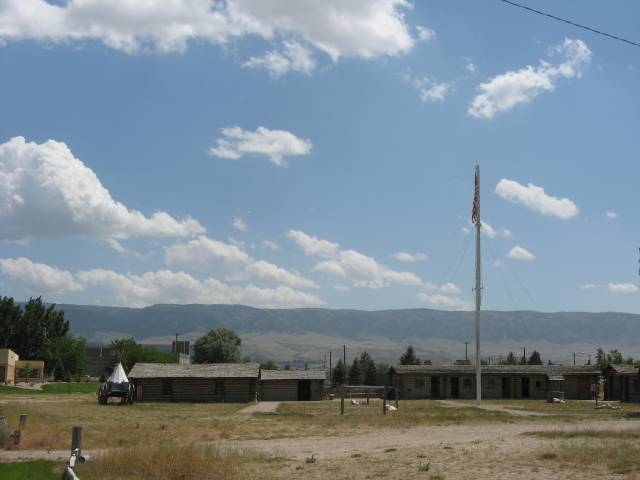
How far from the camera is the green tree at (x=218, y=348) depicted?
10900 cm

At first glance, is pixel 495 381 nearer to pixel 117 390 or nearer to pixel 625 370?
pixel 625 370

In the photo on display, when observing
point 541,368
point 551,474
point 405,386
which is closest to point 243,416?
point 551,474

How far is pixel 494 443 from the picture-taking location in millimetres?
22125

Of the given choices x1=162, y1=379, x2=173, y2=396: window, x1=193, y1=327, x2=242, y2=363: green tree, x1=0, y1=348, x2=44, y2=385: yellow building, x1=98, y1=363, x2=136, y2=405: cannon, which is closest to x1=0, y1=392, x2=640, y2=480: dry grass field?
x1=98, y1=363, x2=136, y2=405: cannon

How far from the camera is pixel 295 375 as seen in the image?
62.5 m

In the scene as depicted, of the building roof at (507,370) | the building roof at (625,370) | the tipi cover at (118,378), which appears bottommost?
the tipi cover at (118,378)

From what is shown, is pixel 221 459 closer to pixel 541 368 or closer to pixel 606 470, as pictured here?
pixel 606 470

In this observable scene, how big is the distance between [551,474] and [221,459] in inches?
288

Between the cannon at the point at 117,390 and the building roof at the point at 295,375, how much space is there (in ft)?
44.1

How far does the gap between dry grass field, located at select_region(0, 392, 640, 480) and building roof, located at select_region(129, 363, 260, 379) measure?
882 inches

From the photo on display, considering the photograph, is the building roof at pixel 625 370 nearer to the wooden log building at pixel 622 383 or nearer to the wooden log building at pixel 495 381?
the wooden log building at pixel 622 383

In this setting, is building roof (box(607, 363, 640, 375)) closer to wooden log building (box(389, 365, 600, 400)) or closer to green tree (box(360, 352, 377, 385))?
wooden log building (box(389, 365, 600, 400))

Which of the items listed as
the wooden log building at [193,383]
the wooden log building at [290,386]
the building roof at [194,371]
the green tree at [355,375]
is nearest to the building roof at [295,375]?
the wooden log building at [290,386]

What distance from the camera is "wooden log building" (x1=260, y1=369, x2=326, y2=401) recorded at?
2447 inches
